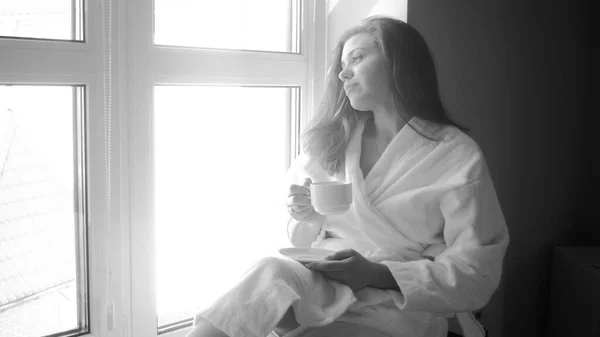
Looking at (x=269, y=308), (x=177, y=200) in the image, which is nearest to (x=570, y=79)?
(x=177, y=200)

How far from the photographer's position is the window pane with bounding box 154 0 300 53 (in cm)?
181

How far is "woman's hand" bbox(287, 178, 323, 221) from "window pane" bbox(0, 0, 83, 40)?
26.7 inches

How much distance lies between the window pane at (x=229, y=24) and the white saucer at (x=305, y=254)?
28.5 inches

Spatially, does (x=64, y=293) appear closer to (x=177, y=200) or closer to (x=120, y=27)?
(x=177, y=200)

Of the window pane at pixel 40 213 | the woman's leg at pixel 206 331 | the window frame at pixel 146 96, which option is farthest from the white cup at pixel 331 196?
the window pane at pixel 40 213

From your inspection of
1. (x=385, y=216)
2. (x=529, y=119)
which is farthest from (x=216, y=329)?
(x=529, y=119)

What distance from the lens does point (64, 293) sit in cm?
168

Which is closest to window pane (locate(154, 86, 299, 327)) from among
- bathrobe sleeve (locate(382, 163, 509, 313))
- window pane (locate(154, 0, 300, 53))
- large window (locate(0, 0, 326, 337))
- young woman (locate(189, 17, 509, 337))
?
large window (locate(0, 0, 326, 337))

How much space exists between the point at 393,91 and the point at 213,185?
66cm

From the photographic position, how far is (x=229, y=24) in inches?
77.9

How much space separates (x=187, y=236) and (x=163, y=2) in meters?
0.70

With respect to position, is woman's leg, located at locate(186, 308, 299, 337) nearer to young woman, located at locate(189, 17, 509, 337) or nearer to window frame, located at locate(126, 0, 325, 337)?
young woman, located at locate(189, 17, 509, 337)

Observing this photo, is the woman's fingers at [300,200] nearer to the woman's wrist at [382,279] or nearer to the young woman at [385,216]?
the young woman at [385,216]

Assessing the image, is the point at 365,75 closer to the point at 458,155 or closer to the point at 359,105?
the point at 359,105
